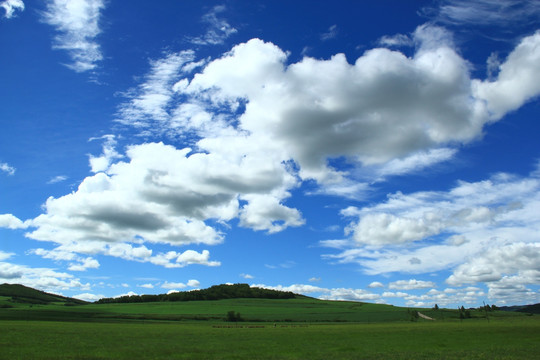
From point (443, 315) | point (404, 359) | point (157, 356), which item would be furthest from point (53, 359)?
point (443, 315)

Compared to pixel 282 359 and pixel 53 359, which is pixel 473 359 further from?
pixel 53 359

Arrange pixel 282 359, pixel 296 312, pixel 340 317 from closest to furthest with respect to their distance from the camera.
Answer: pixel 282 359, pixel 340 317, pixel 296 312

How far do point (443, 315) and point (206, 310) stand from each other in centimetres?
11852

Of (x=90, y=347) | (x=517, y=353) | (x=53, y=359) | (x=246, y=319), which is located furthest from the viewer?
(x=246, y=319)

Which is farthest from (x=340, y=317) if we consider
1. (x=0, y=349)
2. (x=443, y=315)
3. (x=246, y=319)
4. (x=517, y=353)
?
(x=0, y=349)

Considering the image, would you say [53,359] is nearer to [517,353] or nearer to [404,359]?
[404,359]

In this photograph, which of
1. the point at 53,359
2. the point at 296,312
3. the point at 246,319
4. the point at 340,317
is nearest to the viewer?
the point at 53,359

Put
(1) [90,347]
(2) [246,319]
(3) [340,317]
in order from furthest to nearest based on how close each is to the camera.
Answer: (3) [340,317] < (2) [246,319] < (1) [90,347]

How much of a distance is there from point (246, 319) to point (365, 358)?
132298 millimetres

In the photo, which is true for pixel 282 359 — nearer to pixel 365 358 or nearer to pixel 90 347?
pixel 365 358

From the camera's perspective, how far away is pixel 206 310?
193875 mm

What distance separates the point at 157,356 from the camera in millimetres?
41250

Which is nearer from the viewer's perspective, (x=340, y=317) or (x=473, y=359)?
(x=473, y=359)

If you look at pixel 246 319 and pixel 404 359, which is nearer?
pixel 404 359
